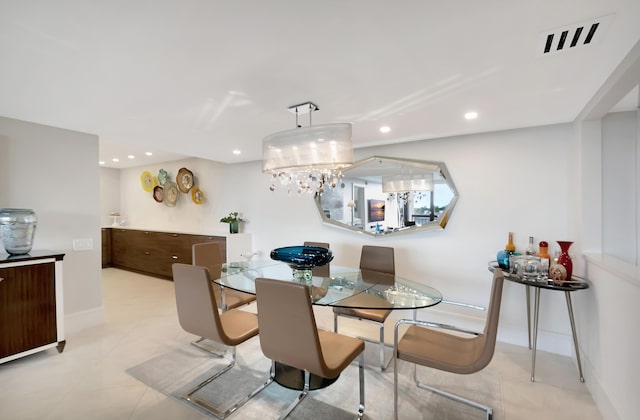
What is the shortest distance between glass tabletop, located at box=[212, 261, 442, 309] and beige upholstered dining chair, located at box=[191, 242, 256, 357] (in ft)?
0.65

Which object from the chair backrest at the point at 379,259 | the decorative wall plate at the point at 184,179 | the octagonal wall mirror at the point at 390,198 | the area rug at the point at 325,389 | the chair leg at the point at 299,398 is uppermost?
the decorative wall plate at the point at 184,179

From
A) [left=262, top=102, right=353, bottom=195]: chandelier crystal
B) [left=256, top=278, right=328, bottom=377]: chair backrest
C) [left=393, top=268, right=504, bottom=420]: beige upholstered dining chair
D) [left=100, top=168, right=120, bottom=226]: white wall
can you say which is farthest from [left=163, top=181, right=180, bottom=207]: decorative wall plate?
[left=393, top=268, right=504, bottom=420]: beige upholstered dining chair

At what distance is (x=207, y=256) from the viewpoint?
3322mm

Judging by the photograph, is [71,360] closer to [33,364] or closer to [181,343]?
[33,364]

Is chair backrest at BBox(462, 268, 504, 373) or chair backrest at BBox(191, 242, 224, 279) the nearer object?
chair backrest at BBox(462, 268, 504, 373)

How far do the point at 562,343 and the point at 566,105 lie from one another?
220cm

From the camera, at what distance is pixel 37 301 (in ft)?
8.28

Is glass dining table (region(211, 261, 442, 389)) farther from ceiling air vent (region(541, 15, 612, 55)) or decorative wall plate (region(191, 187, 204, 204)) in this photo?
decorative wall plate (region(191, 187, 204, 204))

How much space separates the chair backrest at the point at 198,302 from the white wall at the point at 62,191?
2026 mm

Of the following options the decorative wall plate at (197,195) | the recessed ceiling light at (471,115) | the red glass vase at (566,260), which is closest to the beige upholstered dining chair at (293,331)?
the red glass vase at (566,260)

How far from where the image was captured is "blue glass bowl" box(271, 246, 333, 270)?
252 cm

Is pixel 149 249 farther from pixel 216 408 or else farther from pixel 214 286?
pixel 216 408

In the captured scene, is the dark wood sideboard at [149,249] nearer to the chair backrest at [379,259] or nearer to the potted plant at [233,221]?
the potted plant at [233,221]

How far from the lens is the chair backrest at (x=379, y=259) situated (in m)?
3.04
